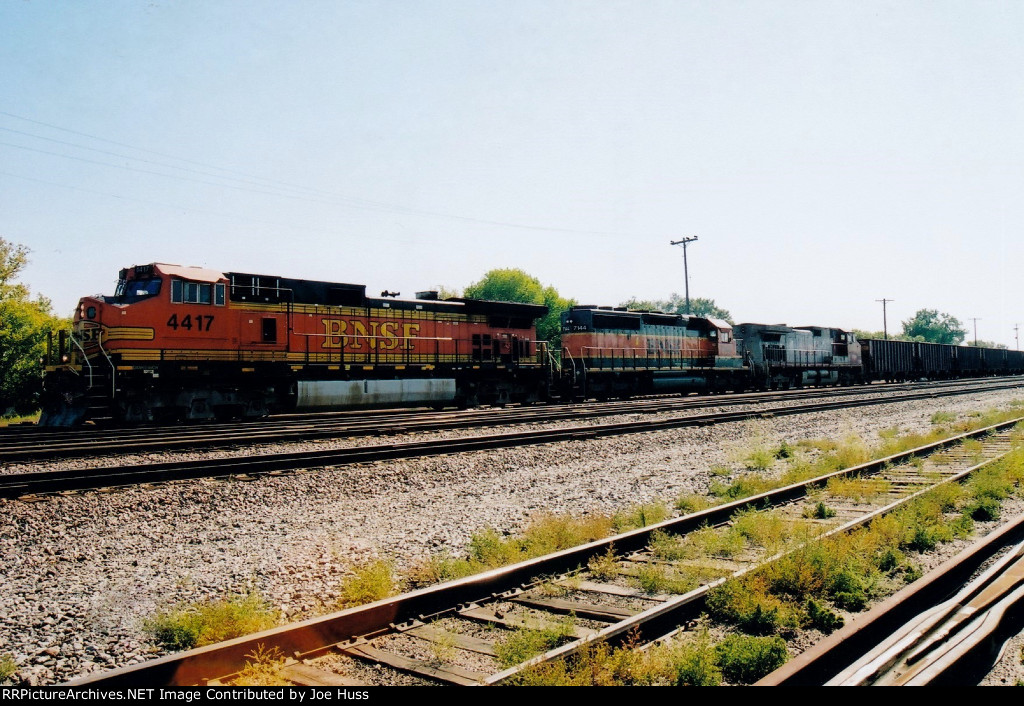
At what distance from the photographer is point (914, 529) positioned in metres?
6.54

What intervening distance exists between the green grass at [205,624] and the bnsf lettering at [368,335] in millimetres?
15487

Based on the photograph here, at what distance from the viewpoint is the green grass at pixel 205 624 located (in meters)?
4.16

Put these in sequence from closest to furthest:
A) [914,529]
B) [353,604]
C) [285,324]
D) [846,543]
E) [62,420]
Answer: [353,604] < [846,543] < [914,529] < [62,420] < [285,324]

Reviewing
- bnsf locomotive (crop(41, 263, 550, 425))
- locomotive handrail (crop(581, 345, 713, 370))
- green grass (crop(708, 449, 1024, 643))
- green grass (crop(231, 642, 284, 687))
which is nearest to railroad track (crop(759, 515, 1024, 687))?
green grass (crop(708, 449, 1024, 643))

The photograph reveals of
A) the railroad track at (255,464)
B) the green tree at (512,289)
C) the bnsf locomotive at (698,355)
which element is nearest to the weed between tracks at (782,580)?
the railroad track at (255,464)

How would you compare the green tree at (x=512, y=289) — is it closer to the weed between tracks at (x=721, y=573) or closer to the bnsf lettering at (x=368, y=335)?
the bnsf lettering at (x=368, y=335)

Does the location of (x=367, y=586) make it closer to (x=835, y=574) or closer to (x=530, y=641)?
(x=530, y=641)

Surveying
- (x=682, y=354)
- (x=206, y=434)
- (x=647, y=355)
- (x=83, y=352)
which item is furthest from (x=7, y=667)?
(x=682, y=354)

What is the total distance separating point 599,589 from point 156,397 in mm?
14582

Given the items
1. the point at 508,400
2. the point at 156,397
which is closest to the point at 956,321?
the point at 508,400

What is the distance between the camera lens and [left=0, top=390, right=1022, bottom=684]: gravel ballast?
15.2 ft

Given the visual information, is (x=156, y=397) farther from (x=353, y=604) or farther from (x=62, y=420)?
(x=353, y=604)

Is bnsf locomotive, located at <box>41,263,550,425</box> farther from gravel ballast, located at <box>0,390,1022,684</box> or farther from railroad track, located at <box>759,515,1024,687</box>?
railroad track, located at <box>759,515,1024,687</box>

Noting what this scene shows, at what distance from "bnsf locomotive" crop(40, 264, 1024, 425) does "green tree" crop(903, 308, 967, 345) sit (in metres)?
149
